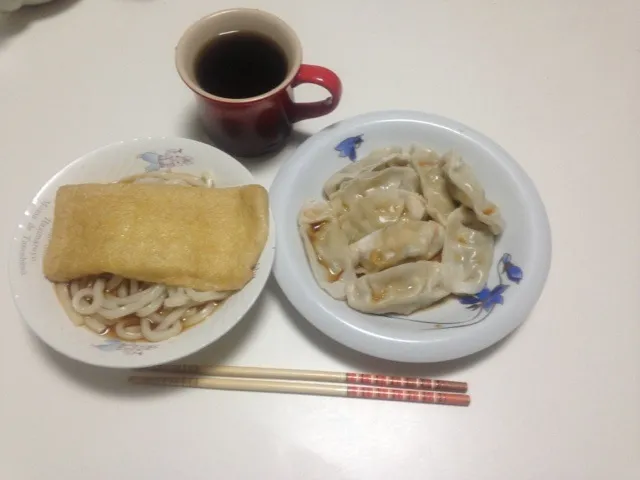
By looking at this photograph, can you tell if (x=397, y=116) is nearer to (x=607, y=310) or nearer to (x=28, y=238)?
(x=607, y=310)

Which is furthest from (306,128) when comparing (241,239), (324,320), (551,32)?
(551,32)

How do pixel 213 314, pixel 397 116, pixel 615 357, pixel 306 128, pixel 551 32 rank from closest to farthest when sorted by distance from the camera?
pixel 213 314 < pixel 615 357 < pixel 397 116 < pixel 306 128 < pixel 551 32

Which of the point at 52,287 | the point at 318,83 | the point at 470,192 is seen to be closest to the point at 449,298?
the point at 470,192

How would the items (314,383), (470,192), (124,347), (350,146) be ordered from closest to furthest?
(124,347), (314,383), (470,192), (350,146)

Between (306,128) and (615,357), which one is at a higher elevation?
(306,128)

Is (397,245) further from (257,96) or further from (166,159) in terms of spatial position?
(166,159)

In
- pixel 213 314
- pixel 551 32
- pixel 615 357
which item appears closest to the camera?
pixel 213 314

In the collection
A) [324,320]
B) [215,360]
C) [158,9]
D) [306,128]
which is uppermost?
[158,9]

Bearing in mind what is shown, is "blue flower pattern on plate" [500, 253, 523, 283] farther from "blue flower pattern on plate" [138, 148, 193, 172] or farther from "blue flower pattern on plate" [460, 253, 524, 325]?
"blue flower pattern on plate" [138, 148, 193, 172]
